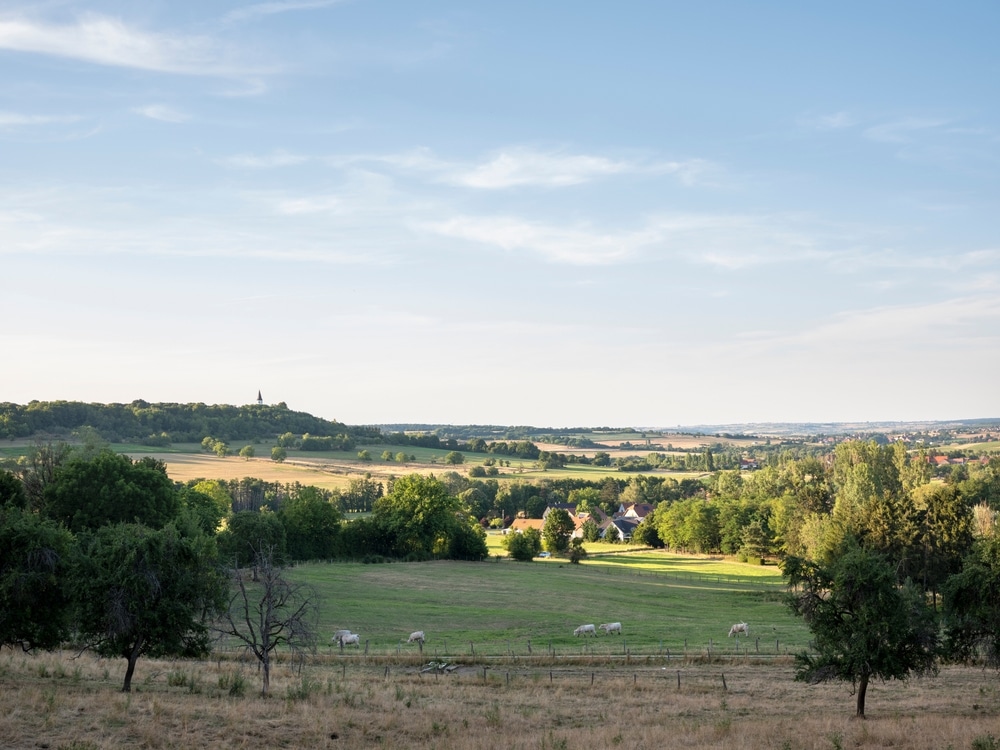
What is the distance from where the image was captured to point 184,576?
93.8 feet

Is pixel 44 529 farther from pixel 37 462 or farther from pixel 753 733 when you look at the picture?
pixel 37 462

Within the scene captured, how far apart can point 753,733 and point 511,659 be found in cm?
1696

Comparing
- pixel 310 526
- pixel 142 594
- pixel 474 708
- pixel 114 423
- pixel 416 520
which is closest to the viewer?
pixel 142 594

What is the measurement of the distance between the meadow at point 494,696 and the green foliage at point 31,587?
1614 millimetres

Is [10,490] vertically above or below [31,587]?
above

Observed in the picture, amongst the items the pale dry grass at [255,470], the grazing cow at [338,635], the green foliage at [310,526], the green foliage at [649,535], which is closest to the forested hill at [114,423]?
the pale dry grass at [255,470]

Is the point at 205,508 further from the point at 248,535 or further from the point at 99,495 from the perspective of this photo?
the point at 99,495

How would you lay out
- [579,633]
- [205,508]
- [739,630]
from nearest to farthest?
[579,633], [739,630], [205,508]

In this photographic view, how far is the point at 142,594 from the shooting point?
27547 millimetres

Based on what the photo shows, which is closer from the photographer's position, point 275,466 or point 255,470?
point 255,470

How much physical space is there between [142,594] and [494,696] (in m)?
13.4

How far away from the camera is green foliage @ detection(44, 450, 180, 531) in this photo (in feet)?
182

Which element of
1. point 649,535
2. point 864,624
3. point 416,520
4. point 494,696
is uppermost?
point 864,624

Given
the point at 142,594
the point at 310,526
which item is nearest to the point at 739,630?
the point at 142,594
